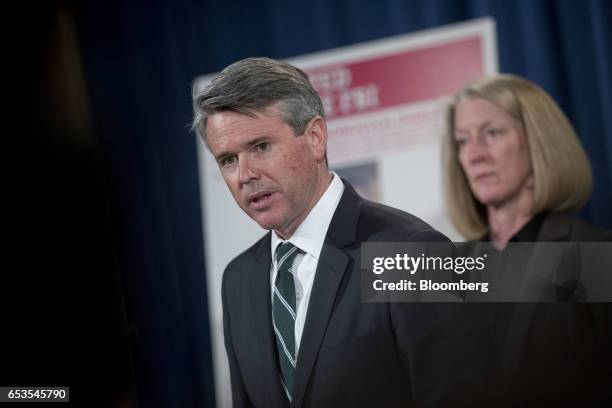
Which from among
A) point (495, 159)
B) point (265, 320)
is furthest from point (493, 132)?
point (265, 320)

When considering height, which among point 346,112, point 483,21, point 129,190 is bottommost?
point 129,190

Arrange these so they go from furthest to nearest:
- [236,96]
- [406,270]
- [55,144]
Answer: [55,144]
[406,270]
[236,96]

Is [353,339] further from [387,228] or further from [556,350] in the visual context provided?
[556,350]

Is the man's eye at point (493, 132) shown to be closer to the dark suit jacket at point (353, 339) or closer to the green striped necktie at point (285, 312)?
the dark suit jacket at point (353, 339)

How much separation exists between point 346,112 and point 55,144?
676mm

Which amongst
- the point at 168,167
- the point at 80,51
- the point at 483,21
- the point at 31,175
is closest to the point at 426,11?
the point at 483,21

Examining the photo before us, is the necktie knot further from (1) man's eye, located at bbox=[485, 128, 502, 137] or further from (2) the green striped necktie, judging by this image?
(1) man's eye, located at bbox=[485, 128, 502, 137]

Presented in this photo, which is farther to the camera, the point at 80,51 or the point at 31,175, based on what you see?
the point at 80,51

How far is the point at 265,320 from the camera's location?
53.2 inches

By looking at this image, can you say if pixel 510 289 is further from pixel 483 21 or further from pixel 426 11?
pixel 426 11

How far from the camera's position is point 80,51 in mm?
2121

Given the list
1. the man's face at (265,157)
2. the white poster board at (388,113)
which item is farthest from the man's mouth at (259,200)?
the white poster board at (388,113)

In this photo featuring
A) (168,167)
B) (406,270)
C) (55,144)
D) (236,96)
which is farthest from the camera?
(168,167)

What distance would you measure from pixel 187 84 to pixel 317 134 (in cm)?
94
